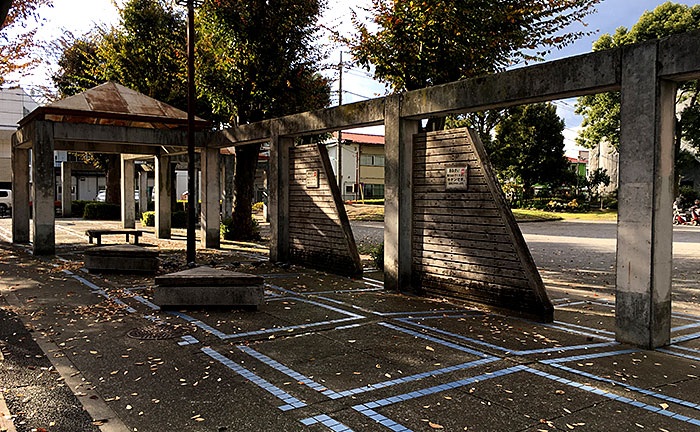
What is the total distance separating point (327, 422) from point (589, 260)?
13.8 meters

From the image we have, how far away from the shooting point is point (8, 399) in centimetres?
484

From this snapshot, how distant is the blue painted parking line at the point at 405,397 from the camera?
444 cm

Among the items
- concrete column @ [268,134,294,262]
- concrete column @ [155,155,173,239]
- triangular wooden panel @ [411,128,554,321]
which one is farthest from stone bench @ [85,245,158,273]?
concrete column @ [155,155,173,239]

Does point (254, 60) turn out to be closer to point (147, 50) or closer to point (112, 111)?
point (112, 111)

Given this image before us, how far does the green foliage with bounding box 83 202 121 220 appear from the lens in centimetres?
3269

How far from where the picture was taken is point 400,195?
1048cm

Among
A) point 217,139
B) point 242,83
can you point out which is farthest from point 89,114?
point 242,83

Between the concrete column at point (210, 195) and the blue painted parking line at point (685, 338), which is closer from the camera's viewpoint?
the blue painted parking line at point (685, 338)

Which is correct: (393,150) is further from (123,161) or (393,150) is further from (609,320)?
(123,161)

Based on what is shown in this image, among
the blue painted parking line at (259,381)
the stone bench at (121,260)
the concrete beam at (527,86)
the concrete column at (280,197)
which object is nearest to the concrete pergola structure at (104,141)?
the concrete column at (280,197)

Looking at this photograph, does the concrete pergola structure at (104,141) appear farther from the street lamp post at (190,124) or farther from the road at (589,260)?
the road at (589,260)

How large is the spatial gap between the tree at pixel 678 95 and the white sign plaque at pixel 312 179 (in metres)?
28.5

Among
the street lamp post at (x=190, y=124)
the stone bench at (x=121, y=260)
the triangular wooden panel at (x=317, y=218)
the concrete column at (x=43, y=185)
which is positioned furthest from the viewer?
the concrete column at (x=43, y=185)

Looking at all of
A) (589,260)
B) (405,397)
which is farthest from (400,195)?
(589,260)
